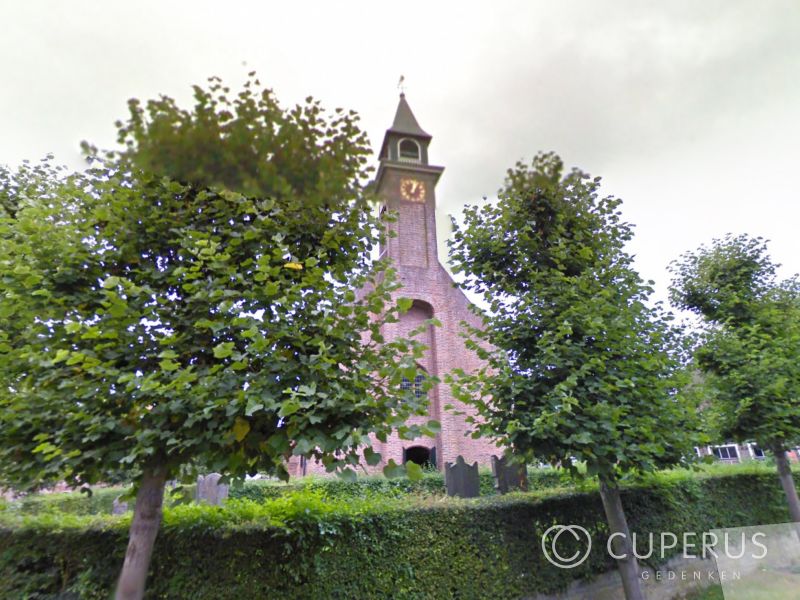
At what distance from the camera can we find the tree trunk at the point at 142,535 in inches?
150

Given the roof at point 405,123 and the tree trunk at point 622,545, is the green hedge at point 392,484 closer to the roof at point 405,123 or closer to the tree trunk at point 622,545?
the tree trunk at point 622,545

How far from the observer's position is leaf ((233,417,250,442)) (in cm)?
344

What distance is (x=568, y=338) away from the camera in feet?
19.8

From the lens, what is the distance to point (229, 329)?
3971mm

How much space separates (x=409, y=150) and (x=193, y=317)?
79.7 feet

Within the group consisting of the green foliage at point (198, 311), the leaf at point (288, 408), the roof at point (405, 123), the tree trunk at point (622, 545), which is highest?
the roof at point (405, 123)

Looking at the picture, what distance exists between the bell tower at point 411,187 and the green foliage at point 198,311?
18.5 meters

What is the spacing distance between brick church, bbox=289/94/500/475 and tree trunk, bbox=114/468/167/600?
16.2 metres

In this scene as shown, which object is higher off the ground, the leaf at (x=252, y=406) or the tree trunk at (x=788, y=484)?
the leaf at (x=252, y=406)

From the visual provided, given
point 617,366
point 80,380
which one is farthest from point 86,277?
point 617,366

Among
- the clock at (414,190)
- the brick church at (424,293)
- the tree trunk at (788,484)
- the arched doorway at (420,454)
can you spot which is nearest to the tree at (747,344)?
the tree trunk at (788,484)

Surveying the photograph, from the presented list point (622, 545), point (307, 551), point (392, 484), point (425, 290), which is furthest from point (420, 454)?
point (307, 551)

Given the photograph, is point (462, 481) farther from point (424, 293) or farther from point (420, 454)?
point (424, 293)

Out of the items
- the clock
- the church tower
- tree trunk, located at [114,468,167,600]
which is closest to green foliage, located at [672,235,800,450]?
tree trunk, located at [114,468,167,600]
